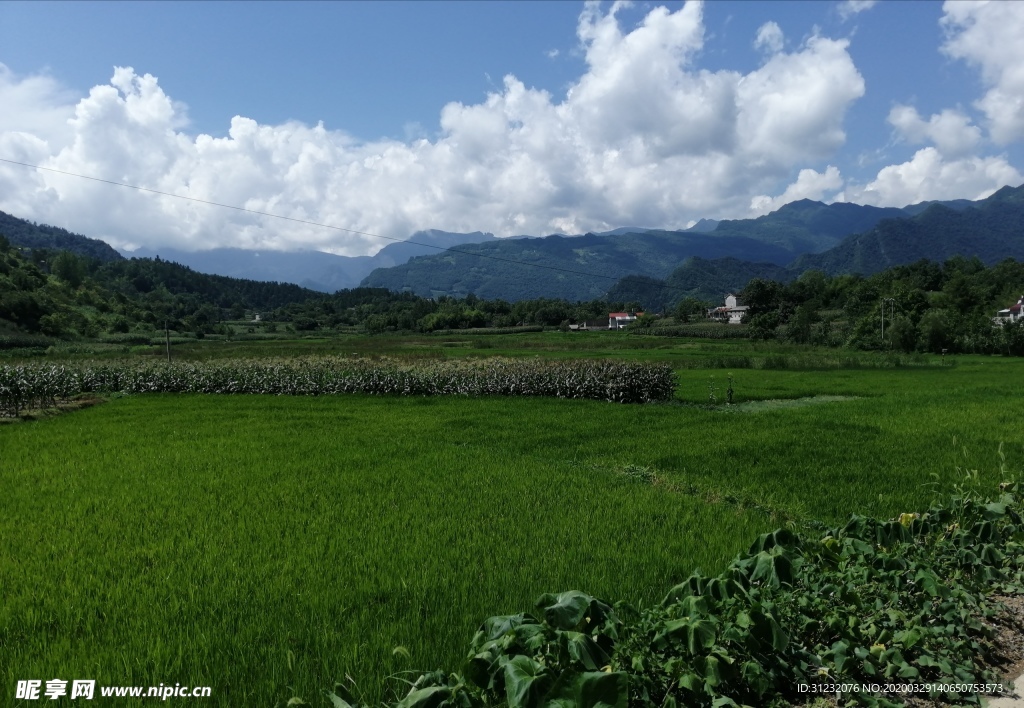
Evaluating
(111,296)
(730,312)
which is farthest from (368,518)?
(730,312)

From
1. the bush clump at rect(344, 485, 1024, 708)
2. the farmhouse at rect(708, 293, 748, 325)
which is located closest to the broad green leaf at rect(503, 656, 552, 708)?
the bush clump at rect(344, 485, 1024, 708)

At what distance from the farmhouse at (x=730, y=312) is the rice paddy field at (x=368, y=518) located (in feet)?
297

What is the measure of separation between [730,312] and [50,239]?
161 m

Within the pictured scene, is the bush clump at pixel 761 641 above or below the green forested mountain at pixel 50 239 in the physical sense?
below

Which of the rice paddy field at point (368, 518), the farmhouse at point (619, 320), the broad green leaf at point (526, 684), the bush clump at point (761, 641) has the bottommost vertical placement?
the rice paddy field at point (368, 518)

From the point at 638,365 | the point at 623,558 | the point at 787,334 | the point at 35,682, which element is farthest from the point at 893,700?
the point at 787,334

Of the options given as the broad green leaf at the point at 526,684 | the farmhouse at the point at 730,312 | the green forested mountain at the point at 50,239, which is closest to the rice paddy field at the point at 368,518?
the broad green leaf at the point at 526,684

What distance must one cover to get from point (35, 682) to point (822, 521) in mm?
6665

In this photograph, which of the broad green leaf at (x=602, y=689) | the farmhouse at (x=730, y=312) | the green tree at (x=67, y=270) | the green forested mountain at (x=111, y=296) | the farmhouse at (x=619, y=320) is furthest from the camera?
the farmhouse at (x=619, y=320)

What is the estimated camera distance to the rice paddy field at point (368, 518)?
339 centimetres

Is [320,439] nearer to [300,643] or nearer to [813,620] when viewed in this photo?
[300,643]

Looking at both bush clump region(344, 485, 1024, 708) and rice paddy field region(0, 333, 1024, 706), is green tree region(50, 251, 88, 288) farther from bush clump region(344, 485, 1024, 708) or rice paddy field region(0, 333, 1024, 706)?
bush clump region(344, 485, 1024, 708)

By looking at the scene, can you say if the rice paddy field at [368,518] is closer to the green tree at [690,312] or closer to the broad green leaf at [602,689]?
the broad green leaf at [602,689]

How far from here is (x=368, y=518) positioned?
232 inches
